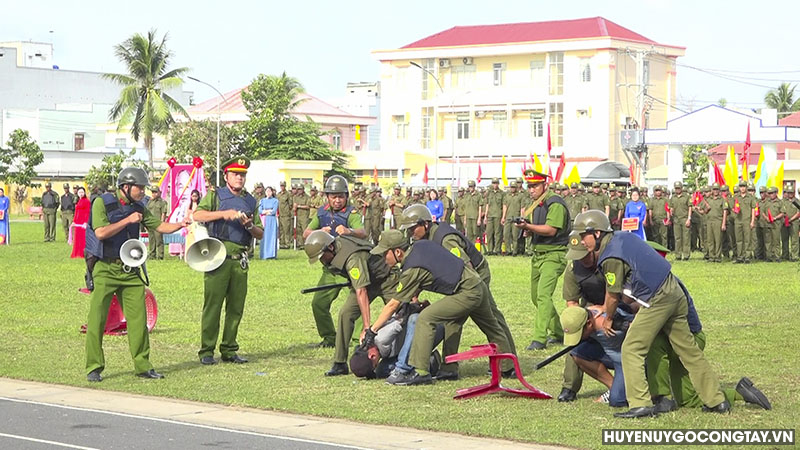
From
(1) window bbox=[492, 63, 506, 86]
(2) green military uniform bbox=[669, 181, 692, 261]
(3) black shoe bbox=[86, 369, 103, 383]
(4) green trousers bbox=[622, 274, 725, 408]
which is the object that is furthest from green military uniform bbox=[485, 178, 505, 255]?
(1) window bbox=[492, 63, 506, 86]

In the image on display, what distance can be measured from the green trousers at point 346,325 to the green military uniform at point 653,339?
339 cm

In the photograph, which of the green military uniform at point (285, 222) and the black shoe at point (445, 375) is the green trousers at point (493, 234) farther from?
the black shoe at point (445, 375)

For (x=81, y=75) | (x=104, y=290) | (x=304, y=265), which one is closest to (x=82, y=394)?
(x=104, y=290)

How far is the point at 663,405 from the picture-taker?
1062 centimetres

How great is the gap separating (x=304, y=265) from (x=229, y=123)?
6034 centimetres

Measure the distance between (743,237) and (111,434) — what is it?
2513cm

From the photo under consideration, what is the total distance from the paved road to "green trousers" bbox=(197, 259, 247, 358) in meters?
2.83

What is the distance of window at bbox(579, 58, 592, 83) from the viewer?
8169 cm

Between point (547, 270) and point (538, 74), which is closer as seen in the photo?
point (547, 270)

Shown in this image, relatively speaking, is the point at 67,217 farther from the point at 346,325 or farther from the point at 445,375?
the point at 445,375

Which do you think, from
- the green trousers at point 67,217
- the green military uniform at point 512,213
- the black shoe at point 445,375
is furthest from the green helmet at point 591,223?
the green trousers at point 67,217

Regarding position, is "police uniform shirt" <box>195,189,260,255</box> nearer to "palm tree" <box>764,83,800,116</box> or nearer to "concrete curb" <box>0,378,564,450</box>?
"concrete curb" <box>0,378,564,450</box>

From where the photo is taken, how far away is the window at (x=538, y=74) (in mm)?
83812

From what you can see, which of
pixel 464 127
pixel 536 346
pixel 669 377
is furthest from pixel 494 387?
pixel 464 127
